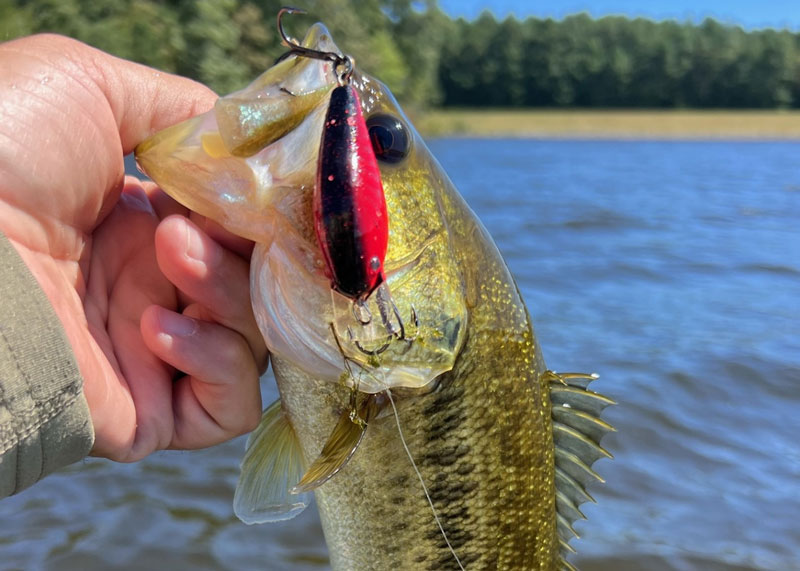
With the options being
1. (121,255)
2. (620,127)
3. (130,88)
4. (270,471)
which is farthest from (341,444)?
(620,127)

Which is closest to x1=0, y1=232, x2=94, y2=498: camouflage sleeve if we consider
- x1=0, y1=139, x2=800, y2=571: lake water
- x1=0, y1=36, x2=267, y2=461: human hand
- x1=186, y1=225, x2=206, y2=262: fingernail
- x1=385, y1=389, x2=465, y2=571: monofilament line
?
x1=0, y1=36, x2=267, y2=461: human hand

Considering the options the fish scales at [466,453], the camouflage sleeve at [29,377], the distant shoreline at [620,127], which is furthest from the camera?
the distant shoreline at [620,127]

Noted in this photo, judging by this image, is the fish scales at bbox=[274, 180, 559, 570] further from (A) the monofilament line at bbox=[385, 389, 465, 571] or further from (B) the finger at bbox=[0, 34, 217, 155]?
(B) the finger at bbox=[0, 34, 217, 155]

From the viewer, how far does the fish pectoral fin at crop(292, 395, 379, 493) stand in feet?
5.38

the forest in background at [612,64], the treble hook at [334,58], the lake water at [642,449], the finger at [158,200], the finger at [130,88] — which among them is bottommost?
the lake water at [642,449]

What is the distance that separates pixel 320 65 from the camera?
63.6 inches

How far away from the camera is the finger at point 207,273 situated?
6.02 feet

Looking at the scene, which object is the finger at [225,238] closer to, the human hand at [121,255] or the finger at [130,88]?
the human hand at [121,255]

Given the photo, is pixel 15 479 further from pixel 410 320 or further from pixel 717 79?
pixel 717 79

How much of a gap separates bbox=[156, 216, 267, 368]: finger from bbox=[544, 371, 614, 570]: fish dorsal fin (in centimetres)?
89

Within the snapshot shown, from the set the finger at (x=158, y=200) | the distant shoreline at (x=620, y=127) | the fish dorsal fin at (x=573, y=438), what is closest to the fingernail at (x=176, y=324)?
the finger at (x=158, y=200)

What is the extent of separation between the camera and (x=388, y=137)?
5.57 ft

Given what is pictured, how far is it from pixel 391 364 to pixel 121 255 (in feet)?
3.46

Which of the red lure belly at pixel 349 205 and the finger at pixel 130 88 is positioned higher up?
the finger at pixel 130 88
